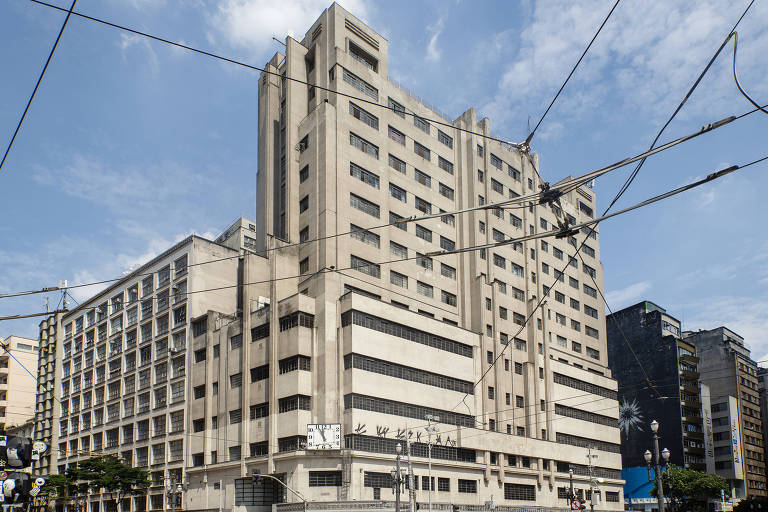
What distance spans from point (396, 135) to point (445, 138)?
9.24 metres

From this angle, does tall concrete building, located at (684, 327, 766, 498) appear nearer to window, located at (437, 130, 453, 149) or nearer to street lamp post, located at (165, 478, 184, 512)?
window, located at (437, 130, 453, 149)

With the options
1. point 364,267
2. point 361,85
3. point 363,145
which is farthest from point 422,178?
point 364,267

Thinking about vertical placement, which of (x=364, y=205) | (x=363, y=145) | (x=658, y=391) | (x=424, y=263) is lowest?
(x=658, y=391)

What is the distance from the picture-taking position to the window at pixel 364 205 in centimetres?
6969

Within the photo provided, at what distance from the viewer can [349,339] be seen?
2406 inches

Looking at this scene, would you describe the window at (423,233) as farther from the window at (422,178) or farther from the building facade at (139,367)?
the building facade at (139,367)

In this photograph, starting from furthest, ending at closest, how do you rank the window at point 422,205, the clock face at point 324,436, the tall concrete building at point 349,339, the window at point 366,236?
the window at point 422,205
the window at point 366,236
the tall concrete building at point 349,339
the clock face at point 324,436

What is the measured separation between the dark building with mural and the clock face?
65008 millimetres

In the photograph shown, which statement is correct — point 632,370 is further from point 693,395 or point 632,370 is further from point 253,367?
point 253,367

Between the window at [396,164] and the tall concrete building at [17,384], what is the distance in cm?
8566

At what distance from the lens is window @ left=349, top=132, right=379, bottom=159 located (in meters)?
71.6

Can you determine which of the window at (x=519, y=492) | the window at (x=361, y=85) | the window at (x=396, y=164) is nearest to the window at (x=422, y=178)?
the window at (x=396, y=164)

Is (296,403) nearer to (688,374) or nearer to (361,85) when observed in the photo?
(361,85)

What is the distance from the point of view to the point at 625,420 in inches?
4564
